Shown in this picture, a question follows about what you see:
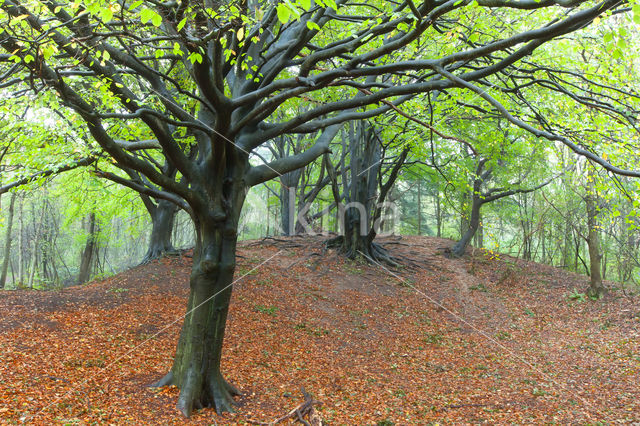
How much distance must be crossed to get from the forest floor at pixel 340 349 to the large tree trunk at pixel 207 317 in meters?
0.23

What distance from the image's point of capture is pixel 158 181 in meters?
5.04

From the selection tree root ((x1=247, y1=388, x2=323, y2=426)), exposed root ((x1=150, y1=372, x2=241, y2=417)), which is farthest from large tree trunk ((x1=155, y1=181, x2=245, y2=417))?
tree root ((x1=247, y1=388, x2=323, y2=426))

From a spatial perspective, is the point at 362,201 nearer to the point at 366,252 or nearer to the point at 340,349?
the point at 366,252

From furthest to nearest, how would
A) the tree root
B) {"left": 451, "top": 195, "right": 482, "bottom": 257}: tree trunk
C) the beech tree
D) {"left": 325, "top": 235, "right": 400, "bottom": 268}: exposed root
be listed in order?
1. {"left": 451, "top": 195, "right": 482, "bottom": 257}: tree trunk
2. {"left": 325, "top": 235, "right": 400, "bottom": 268}: exposed root
3. the tree root
4. the beech tree

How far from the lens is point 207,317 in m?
5.41

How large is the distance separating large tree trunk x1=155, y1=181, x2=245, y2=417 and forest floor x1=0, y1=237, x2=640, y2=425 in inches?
9.0

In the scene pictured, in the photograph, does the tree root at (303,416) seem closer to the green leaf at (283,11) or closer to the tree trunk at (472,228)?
the green leaf at (283,11)

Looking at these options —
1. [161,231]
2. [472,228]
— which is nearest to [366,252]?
[472,228]

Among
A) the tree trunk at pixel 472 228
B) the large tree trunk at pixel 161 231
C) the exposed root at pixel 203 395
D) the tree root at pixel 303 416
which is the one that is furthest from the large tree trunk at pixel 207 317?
the tree trunk at pixel 472 228

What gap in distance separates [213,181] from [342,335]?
17.7ft

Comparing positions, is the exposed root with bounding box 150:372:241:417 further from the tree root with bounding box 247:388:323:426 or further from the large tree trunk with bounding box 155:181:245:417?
the tree root with bounding box 247:388:323:426

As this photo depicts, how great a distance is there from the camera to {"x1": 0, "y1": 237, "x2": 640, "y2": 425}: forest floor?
539 cm

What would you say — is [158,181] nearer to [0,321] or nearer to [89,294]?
[0,321]

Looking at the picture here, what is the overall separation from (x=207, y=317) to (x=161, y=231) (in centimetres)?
892
